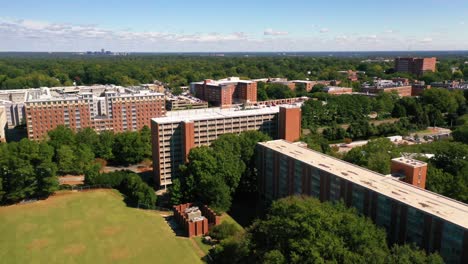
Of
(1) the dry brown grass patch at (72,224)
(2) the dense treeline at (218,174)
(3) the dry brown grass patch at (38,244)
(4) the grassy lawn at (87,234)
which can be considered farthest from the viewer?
(2) the dense treeline at (218,174)

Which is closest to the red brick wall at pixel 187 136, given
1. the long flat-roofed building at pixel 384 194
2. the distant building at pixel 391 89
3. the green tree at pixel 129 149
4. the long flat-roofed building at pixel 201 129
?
the long flat-roofed building at pixel 201 129

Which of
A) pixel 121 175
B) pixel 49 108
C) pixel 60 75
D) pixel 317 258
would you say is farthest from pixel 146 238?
pixel 60 75

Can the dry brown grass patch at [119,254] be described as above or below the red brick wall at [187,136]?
below

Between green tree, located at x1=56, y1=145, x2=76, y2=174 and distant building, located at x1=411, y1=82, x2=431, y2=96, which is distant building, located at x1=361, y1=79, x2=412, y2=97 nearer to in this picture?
distant building, located at x1=411, y1=82, x2=431, y2=96

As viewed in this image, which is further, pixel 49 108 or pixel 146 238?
pixel 49 108

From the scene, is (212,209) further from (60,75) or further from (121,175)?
(60,75)

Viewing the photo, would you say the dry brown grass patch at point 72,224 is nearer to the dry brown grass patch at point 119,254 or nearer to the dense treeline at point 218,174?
the dry brown grass patch at point 119,254
